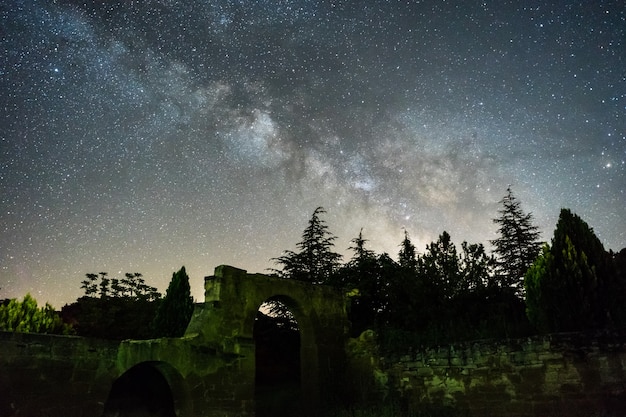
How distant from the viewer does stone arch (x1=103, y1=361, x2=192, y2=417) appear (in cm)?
1078

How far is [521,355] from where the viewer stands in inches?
401

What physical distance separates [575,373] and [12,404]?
10.6 meters

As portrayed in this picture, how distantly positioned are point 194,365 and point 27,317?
241 inches

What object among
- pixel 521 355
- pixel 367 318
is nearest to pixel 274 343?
pixel 367 318

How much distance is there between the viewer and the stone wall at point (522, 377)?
9008 mm

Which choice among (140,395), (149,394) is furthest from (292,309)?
(140,395)

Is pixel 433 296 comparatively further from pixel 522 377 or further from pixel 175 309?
pixel 175 309

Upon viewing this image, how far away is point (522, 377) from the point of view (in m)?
10.1

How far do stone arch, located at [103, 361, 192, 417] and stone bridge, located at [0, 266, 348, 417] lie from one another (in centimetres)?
3

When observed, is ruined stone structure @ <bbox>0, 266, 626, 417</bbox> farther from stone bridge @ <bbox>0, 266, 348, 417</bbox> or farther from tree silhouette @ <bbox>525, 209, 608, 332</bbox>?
tree silhouette @ <bbox>525, 209, 608, 332</bbox>

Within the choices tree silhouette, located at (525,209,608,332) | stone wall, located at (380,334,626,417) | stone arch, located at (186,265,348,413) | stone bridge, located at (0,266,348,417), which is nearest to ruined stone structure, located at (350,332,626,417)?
stone wall, located at (380,334,626,417)

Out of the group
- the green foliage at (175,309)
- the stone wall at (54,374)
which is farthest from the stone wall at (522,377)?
the green foliage at (175,309)

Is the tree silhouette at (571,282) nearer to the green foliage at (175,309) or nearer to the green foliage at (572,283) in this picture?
the green foliage at (572,283)

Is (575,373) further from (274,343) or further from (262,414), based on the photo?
(274,343)
